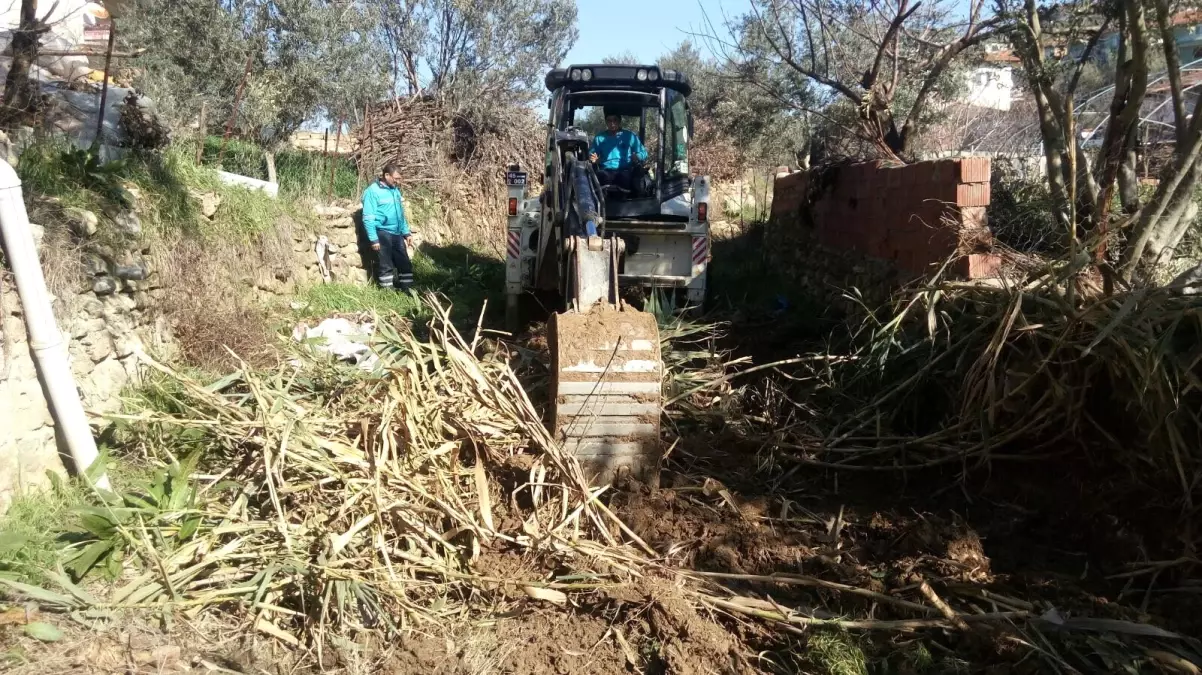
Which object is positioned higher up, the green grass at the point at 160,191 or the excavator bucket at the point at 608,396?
the green grass at the point at 160,191

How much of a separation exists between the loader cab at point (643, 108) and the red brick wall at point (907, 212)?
154 cm

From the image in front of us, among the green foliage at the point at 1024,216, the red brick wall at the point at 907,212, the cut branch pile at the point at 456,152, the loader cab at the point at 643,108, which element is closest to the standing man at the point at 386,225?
the cut branch pile at the point at 456,152

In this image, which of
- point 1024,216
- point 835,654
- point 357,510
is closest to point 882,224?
point 1024,216

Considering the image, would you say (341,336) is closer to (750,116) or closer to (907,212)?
(907,212)

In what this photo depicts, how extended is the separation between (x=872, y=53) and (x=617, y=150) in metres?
5.04

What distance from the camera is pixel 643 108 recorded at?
8516mm

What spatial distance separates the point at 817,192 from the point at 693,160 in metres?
9.57

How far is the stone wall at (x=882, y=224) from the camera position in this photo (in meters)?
5.40

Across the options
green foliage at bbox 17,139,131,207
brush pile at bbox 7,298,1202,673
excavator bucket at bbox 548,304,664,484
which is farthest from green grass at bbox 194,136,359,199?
excavator bucket at bbox 548,304,664,484

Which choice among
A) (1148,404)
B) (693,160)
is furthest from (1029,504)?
(693,160)

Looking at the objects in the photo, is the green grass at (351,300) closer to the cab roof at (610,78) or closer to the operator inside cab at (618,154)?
the operator inside cab at (618,154)

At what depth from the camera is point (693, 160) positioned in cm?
1797

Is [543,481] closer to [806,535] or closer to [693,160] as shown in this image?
[806,535]

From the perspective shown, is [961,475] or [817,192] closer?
[961,475]
